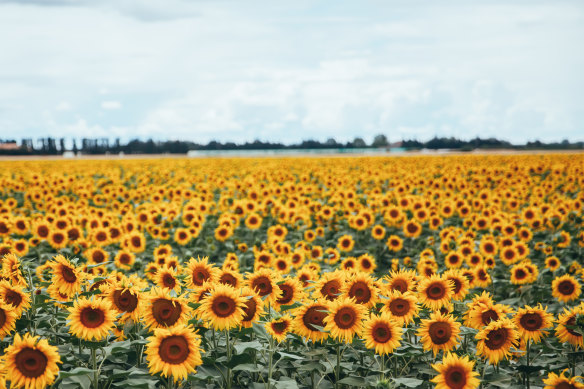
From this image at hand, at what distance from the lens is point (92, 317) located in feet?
11.4

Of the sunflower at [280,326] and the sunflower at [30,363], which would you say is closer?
the sunflower at [30,363]

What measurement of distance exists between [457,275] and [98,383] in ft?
11.5

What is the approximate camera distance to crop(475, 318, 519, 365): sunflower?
383 cm

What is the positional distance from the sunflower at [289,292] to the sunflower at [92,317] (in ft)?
4.78

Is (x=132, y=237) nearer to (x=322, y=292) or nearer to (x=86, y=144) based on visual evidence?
(x=322, y=292)

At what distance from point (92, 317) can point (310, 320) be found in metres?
1.61

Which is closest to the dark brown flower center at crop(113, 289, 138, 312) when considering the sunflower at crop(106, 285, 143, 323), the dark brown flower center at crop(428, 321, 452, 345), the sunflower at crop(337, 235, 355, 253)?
the sunflower at crop(106, 285, 143, 323)

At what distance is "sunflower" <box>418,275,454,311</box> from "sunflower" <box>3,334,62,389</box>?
3.13 meters

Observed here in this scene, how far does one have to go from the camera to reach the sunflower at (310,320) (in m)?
3.83

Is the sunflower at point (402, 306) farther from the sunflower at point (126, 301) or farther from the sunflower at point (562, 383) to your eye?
the sunflower at point (126, 301)

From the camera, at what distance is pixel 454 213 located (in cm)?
1327

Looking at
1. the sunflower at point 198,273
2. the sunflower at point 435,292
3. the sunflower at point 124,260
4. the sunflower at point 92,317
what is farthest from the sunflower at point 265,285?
the sunflower at point 124,260

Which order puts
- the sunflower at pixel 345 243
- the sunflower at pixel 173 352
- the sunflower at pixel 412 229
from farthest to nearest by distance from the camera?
the sunflower at pixel 412 229 → the sunflower at pixel 345 243 → the sunflower at pixel 173 352

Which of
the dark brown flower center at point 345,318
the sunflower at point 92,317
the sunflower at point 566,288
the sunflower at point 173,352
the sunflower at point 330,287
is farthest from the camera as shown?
the sunflower at point 566,288
